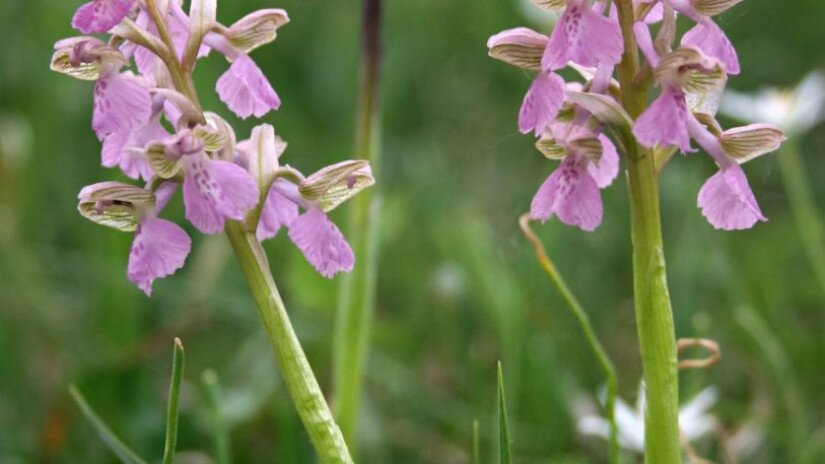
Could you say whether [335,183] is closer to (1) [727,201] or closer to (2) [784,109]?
(1) [727,201]

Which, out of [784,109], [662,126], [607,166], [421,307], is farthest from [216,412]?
[784,109]

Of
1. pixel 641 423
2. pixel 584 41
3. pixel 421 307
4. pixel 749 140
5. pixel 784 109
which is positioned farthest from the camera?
pixel 421 307

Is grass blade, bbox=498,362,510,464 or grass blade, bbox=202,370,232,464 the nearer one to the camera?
grass blade, bbox=498,362,510,464

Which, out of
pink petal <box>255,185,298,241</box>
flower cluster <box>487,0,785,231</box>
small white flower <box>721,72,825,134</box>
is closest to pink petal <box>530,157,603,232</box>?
flower cluster <box>487,0,785,231</box>

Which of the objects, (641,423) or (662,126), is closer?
(662,126)

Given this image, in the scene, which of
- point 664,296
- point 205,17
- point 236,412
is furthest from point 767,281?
point 205,17

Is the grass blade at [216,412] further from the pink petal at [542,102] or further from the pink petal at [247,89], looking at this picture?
the pink petal at [542,102]

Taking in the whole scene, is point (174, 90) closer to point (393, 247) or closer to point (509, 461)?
point (509, 461)

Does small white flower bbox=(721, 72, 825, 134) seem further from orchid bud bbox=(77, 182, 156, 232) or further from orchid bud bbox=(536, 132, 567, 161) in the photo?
orchid bud bbox=(77, 182, 156, 232)

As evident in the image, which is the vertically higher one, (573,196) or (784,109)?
(784,109)
